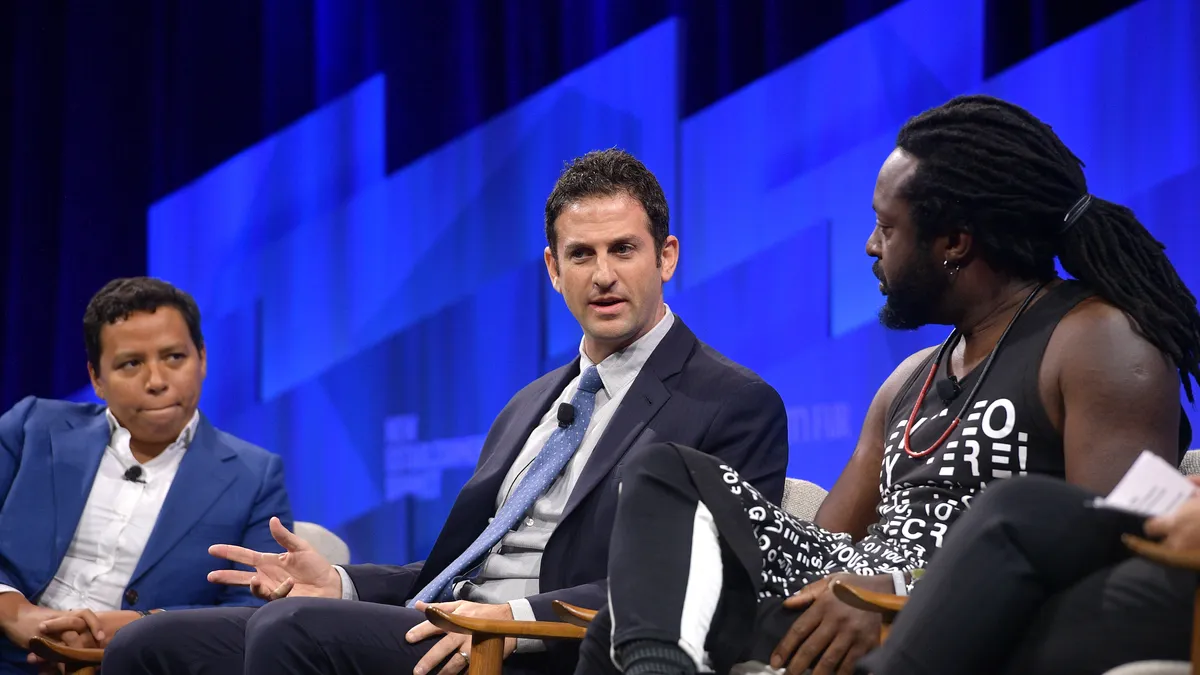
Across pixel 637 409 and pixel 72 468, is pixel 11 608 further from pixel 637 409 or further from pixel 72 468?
pixel 637 409

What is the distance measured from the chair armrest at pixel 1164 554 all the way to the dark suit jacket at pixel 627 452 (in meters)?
0.86

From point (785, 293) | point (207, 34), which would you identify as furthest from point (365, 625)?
point (207, 34)

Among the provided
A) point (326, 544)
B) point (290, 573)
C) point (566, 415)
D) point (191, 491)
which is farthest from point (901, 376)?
point (191, 491)

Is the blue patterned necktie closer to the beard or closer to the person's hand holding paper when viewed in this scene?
the beard

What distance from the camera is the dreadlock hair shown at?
190 cm

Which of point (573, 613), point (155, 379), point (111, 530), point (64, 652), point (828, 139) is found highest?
point (828, 139)

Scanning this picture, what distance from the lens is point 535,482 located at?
227 cm

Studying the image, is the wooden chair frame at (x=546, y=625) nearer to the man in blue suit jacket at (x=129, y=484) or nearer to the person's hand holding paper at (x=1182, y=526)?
the person's hand holding paper at (x=1182, y=526)

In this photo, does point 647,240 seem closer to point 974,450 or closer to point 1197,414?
point 974,450

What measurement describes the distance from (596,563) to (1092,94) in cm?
207

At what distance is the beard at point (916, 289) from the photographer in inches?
79.7

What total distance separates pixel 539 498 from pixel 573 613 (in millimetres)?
439

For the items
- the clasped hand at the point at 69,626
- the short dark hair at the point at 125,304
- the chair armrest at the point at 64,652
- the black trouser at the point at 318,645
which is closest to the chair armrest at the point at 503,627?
the black trouser at the point at 318,645

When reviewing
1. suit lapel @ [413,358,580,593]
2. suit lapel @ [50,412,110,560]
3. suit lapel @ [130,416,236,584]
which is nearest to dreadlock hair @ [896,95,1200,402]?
suit lapel @ [413,358,580,593]
